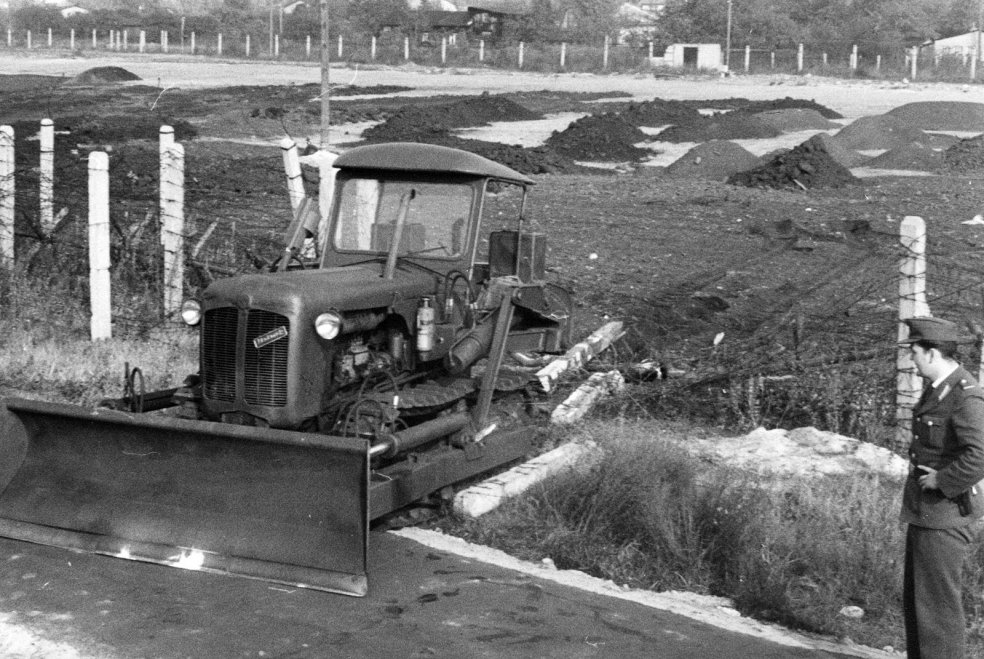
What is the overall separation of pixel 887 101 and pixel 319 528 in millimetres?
46779

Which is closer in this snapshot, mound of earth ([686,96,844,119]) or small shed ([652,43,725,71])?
mound of earth ([686,96,844,119])

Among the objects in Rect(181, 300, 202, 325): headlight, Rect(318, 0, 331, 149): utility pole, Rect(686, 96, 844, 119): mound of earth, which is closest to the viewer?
Rect(181, 300, 202, 325): headlight

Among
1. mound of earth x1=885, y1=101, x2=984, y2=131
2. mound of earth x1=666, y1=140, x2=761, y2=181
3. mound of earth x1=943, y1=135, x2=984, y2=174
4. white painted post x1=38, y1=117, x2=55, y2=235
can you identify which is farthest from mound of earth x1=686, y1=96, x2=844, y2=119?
white painted post x1=38, y1=117, x2=55, y2=235

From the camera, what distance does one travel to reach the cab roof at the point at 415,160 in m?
9.53

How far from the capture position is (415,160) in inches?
377

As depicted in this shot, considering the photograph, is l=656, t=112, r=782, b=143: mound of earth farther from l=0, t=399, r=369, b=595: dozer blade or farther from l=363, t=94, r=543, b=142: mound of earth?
l=0, t=399, r=369, b=595: dozer blade

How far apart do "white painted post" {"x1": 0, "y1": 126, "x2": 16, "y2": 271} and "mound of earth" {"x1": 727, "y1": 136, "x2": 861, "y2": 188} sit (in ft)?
48.9

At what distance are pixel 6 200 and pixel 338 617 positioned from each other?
10.7 metres

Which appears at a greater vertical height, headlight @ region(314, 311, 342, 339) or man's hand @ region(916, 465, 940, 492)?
headlight @ region(314, 311, 342, 339)

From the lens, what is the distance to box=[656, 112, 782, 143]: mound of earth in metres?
36.0

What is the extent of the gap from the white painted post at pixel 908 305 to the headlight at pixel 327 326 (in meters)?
4.31

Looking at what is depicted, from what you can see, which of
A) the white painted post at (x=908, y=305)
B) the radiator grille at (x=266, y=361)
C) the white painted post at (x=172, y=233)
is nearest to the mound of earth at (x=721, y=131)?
the white painted post at (x=172, y=233)

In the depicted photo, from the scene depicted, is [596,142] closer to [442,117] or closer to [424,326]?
[442,117]

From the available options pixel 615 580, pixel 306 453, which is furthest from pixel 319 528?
pixel 615 580
